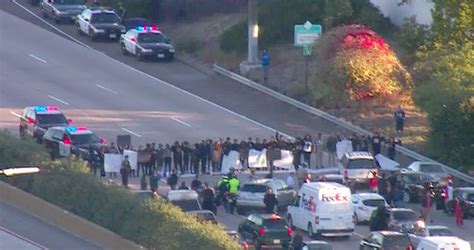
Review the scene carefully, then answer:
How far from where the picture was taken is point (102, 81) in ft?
216

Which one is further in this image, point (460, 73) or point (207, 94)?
point (207, 94)

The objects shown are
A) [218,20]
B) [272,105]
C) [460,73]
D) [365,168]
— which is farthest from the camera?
[218,20]

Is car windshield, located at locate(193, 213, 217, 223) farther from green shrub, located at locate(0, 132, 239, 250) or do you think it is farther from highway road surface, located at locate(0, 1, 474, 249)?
highway road surface, located at locate(0, 1, 474, 249)

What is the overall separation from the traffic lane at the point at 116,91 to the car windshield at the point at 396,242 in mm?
16971

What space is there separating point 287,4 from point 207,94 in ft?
25.4

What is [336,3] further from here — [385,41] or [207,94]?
[207,94]

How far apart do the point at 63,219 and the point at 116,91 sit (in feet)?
85.5

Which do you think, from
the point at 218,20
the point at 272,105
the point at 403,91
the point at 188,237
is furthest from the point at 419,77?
the point at 188,237

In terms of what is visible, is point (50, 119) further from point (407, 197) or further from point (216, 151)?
point (407, 197)

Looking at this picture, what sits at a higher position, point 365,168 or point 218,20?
point 218,20

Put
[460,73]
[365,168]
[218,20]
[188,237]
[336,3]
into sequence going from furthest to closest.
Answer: [218,20], [336,3], [460,73], [365,168], [188,237]

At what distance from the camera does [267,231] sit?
139ft

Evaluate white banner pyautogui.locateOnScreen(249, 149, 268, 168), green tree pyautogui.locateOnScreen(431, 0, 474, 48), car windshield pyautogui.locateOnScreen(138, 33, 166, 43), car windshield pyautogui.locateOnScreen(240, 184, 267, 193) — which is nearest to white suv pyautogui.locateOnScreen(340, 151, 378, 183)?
white banner pyautogui.locateOnScreen(249, 149, 268, 168)

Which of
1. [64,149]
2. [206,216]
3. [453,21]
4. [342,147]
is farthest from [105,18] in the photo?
[206,216]
